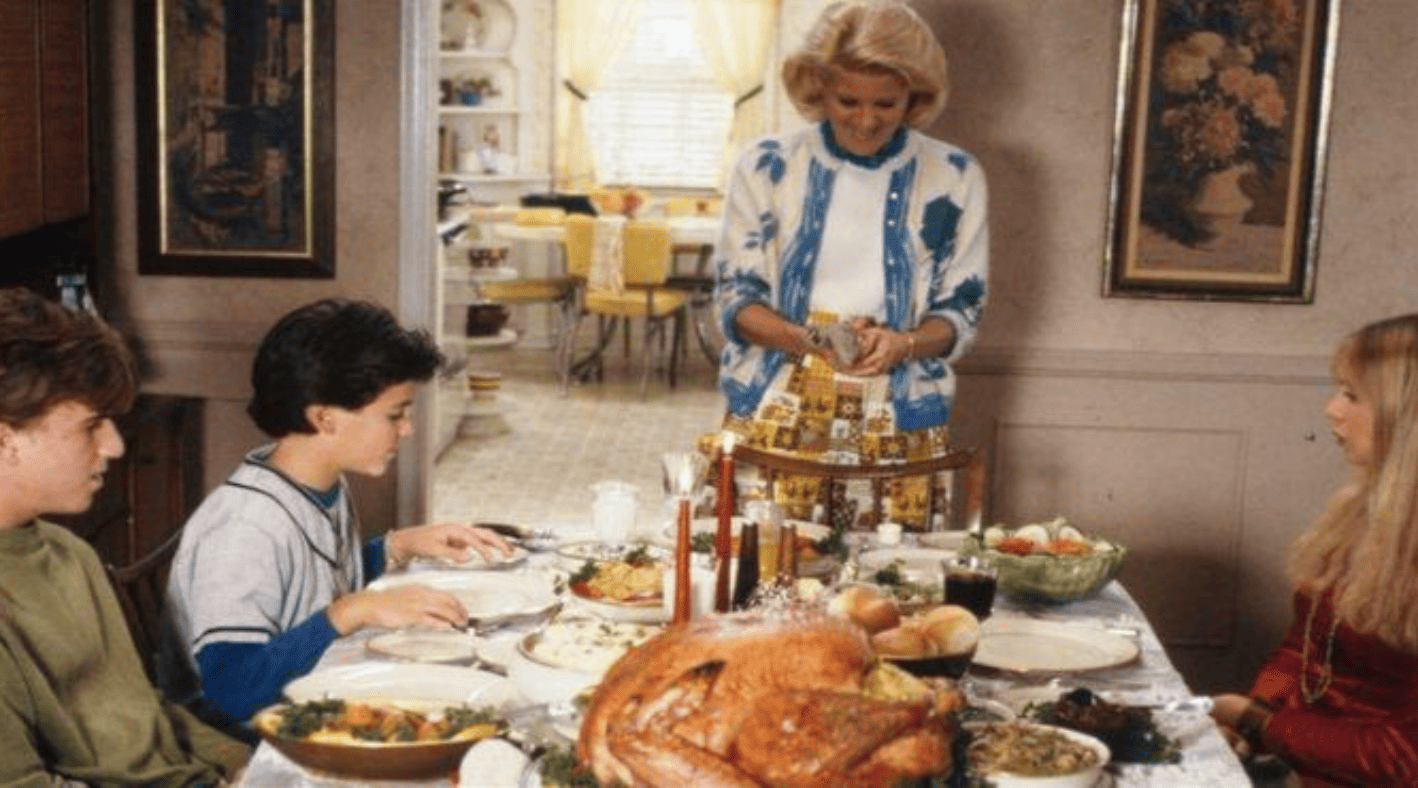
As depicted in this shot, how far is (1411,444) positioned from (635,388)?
6.91 m

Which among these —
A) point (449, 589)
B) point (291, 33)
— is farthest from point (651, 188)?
point (449, 589)

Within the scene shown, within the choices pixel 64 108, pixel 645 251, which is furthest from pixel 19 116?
pixel 645 251

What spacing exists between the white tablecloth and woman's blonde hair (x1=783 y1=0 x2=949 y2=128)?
1.07 metres

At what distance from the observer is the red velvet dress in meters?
2.27

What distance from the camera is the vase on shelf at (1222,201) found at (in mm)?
4387

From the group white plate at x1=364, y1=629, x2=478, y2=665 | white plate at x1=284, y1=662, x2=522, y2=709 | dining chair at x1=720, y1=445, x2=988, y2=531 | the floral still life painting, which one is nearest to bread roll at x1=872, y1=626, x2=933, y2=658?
white plate at x1=284, y1=662, x2=522, y2=709

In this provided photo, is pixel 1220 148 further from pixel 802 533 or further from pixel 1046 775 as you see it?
pixel 1046 775

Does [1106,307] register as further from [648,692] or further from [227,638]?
[648,692]

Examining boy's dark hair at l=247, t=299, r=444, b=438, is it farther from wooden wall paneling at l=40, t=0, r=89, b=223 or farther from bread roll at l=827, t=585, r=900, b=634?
wooden wall paneling at l=40, t=0, r=89, b=223

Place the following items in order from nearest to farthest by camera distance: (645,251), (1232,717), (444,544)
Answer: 1. (1232,717)
2. (444,544)
3. (645,251)

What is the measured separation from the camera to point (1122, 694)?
220 cm

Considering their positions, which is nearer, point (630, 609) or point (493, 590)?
point (630, 609)

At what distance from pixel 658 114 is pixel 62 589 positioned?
338 inches

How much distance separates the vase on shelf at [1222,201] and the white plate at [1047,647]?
2.18 meters
